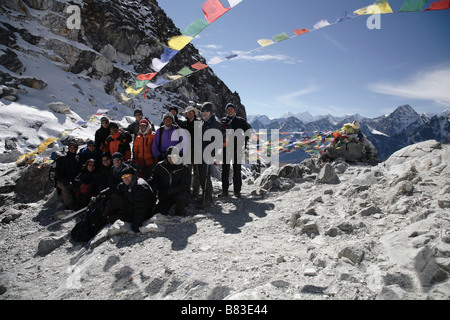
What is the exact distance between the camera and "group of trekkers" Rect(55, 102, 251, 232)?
4.98 meters

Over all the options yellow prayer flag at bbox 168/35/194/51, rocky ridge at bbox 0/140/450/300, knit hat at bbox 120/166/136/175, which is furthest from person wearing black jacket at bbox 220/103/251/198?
knit hat at bbox 120/166/136/175

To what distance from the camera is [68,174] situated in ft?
21.5

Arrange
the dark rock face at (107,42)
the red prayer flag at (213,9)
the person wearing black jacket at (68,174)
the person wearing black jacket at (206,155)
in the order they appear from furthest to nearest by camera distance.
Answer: the dark rock face at (107,42) → the person wearing black jacket at (68,174) → the person wearing black jacket at (206,155) → the red prayer flag at (213,9)

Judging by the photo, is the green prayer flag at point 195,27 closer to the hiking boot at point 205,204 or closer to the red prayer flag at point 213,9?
the red prayer flag at point 213,9

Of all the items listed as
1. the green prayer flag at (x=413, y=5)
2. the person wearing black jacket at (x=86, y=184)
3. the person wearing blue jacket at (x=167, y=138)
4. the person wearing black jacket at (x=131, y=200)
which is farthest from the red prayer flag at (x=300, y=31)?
the person wearing black jacket at (x=86, y=184)

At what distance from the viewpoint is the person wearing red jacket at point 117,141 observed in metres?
6.26

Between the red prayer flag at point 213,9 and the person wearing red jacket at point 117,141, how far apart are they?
11.7 feet

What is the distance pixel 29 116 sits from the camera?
1212 cm

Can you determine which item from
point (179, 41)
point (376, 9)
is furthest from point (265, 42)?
point (376, 9)

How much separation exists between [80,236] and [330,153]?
928 cm

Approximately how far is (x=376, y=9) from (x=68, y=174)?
8.24 m

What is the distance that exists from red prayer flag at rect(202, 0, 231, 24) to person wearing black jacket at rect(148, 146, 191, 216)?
285cm

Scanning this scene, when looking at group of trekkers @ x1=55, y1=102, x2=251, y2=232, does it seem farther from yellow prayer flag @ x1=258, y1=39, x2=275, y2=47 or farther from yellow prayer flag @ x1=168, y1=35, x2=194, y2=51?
yellow prayer flag @ x1=258, y1=39, x2=275, y2=47
